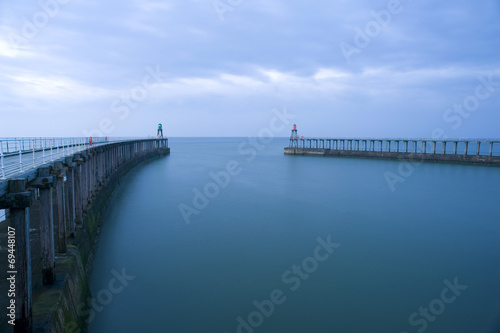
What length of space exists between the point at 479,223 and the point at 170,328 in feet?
42.7

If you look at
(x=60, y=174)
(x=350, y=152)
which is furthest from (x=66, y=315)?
(x=350, y=152)

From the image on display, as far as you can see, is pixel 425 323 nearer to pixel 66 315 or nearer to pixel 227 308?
pixel 227 308

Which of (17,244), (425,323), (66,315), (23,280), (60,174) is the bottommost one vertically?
(425,323)

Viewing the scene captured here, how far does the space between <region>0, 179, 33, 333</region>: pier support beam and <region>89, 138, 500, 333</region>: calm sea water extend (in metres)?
2.43

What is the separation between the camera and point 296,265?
8562 millimetres

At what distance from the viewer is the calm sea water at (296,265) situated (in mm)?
6277

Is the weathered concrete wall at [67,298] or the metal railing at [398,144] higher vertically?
the metal railing at [398,144]

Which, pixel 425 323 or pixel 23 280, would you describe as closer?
pixel 23 280

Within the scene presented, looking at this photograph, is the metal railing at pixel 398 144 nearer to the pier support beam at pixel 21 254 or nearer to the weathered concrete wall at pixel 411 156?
the weathered concrete wall at pixel 411 156

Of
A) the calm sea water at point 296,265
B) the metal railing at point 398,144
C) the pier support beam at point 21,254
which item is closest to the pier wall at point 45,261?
the pier support beam at point 21,254

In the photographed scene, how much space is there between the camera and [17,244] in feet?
12.0

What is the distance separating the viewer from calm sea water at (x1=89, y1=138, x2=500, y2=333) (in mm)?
6277

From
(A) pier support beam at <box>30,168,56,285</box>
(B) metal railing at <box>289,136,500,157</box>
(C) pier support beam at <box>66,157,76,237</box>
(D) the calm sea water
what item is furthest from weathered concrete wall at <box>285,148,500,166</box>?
(A) pier support beam at <box>30,168,56,285</box>

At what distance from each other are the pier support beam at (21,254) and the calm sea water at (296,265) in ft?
7.98
